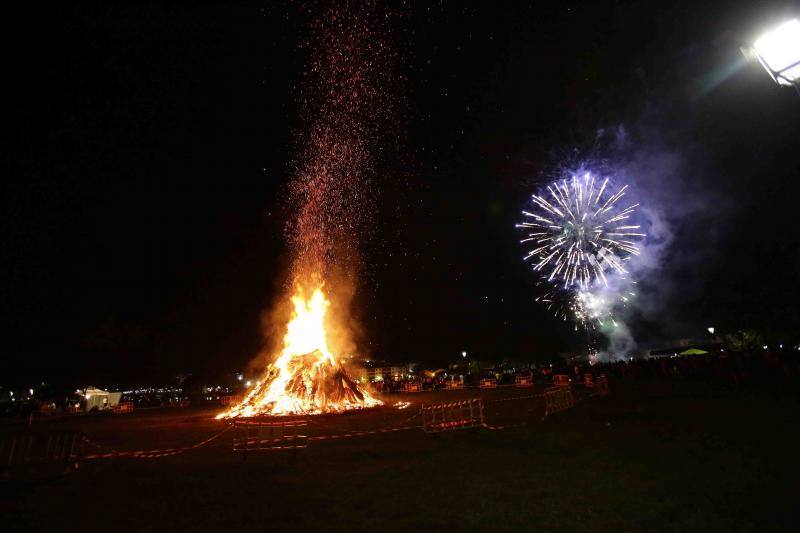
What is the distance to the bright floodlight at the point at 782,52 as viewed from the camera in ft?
16.7

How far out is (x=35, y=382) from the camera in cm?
6656

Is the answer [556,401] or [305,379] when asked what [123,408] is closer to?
[305,379]

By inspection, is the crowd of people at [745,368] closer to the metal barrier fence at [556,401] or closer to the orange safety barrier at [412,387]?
the metal barrier fence at [556,401]

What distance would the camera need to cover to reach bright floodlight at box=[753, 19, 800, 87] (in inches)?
201

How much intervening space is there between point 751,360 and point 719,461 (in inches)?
843

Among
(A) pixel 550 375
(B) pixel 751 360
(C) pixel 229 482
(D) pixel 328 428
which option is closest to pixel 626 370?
(A) pixel 550 375

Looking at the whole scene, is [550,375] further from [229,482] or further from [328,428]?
[229,482]

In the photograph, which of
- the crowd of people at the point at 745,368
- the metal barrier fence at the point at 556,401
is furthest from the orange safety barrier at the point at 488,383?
the metal barrier fence at the point at 556,401

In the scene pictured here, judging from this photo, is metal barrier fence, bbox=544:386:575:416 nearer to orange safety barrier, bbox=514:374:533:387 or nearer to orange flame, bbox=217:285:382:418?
orange flame, bbox=217:285:382:418

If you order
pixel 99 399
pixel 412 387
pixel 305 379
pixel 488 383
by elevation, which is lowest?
pixel 488 383

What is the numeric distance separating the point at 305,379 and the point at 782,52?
29.0m

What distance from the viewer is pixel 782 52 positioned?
519cm

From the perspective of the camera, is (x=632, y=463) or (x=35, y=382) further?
(x=35, y=382)

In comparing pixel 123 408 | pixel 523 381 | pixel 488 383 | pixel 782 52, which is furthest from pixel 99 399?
pixel 782 52
